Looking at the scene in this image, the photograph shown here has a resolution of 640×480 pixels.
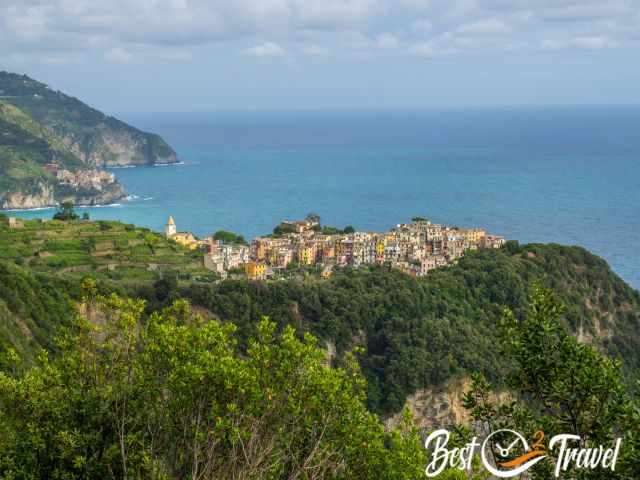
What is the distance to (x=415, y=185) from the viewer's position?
8625cm

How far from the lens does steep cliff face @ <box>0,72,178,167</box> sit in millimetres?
109812

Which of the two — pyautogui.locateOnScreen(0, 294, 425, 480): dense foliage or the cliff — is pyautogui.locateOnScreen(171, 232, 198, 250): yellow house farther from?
the cliff

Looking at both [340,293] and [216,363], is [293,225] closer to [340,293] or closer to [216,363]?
[340,293]

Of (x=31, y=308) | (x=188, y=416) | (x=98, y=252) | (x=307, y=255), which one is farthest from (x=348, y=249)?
(x=188, y=416)

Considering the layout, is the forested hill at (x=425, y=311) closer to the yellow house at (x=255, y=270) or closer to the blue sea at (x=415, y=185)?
the yellow house at (x=255, y=270)

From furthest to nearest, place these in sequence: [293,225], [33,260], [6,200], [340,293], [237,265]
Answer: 1. [6,200]
2. [293,225]
3. [237,265]
4. [33,260]
5. [340,293]

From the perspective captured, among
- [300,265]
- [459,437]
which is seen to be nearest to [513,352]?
[459,437]

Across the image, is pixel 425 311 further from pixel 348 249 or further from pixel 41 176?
pixel 41 176

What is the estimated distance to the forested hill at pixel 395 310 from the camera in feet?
80.0

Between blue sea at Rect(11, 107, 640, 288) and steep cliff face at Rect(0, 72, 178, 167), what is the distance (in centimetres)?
466

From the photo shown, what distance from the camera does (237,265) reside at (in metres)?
37.2

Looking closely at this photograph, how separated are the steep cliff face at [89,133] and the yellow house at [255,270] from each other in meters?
77.1

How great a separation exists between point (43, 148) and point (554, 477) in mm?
90072
